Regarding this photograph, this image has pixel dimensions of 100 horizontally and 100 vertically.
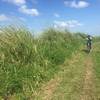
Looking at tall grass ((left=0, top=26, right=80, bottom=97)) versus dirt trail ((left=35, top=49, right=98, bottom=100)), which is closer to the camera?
dirt trail ((left=35, top=49, right=98, bottom=100))

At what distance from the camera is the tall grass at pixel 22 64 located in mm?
9562

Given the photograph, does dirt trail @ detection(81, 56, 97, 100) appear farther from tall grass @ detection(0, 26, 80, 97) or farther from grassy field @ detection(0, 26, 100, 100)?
tall grass @ detection(0, 26, 80, 97)

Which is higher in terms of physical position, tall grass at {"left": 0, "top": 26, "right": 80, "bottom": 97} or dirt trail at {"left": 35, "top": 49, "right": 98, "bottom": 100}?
tall grass at {"left": 0, "top": 26, "right": 80, "bottom": 97}

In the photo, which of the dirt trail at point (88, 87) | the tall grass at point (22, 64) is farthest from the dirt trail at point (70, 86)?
the tall grass at point (22, 64)

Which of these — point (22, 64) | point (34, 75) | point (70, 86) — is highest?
point (22, 64)

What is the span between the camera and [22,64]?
11289 mm

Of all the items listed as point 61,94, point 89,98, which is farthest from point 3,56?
point 89,98

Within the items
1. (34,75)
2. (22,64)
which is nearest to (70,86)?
(34,75)

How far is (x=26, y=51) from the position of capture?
12.0m

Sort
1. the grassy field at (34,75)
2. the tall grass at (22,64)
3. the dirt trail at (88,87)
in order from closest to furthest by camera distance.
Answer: the dirt trail at (88,87), the grassy field at (34,75), the tall grass at (22,64)

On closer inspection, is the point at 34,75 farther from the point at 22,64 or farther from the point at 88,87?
the point at 88,87

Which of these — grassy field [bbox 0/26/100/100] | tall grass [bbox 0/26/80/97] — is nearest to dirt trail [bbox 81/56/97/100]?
grassy field [bbox 0/26/100/100]

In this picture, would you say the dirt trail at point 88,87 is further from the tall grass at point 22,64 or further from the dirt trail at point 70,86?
the tall grass at point 22,64

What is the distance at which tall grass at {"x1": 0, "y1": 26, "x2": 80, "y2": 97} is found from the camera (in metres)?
9.56
